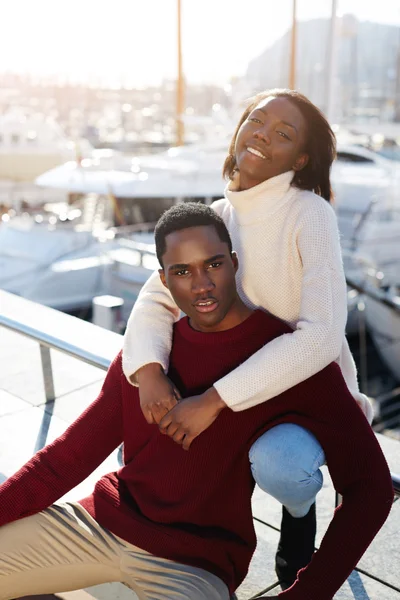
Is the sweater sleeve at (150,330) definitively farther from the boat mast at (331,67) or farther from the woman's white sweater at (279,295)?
the boat mast at (331,67)

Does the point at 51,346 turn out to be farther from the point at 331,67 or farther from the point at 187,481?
the point at 331,67

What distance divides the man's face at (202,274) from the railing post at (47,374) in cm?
195

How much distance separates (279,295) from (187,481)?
57cm

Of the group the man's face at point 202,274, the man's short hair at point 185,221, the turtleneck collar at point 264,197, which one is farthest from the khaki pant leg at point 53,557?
the turtleneck collar at point 264,197

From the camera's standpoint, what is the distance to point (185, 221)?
1864mm

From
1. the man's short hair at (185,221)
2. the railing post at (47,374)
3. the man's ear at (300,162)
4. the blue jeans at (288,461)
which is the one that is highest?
Result: the man's ear at (300,162)

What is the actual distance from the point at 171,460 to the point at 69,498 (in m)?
1.14

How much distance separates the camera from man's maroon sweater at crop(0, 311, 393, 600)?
5.34 feet

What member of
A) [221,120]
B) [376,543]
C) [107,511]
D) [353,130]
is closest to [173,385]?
[107,511]

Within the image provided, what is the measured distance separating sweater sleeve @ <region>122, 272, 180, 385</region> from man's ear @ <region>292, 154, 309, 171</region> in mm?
513

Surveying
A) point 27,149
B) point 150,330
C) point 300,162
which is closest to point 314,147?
point 300,162


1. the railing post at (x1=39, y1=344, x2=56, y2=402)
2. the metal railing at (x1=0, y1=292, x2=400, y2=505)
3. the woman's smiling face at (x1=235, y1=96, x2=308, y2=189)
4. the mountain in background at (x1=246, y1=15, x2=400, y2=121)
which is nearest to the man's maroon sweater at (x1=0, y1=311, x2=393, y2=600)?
the woman's smiling face at (x1=235, y1=96, x2=308, y2=189)

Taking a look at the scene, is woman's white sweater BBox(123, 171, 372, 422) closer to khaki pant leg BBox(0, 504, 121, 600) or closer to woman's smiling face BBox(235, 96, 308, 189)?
woman's smiling face BBox(235, 96, 308, 189)

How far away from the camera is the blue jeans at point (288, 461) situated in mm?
1714
